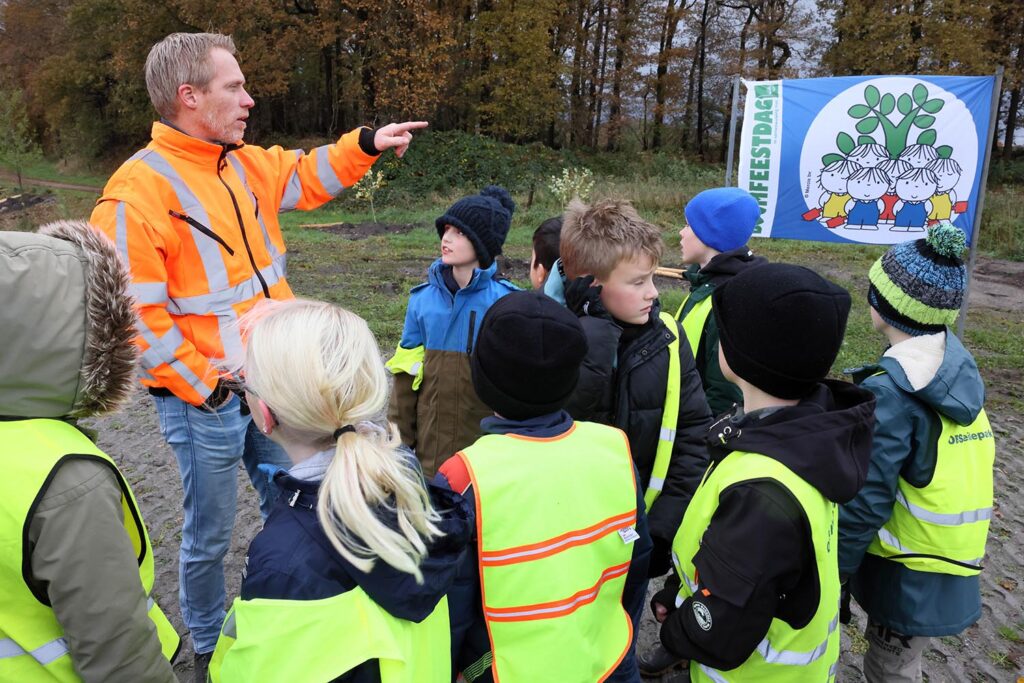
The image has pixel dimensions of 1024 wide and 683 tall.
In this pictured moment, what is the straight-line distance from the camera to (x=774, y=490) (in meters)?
1.57

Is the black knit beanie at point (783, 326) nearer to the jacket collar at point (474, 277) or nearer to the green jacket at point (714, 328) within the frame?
the green jacket at point (714, 328)

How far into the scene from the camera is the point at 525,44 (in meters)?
29.6

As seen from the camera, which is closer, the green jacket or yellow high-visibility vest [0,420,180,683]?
yellow high-visibility vest [0,420,180,683]

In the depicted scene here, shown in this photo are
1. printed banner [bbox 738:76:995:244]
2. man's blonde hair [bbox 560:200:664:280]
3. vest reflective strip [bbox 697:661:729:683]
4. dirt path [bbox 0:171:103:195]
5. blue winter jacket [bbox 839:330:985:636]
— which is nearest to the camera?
vest reflective strip [bbox 697:661:729:683]

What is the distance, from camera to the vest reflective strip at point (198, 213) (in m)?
2.41

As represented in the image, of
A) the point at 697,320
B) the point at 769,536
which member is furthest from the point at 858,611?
the point at 769,536

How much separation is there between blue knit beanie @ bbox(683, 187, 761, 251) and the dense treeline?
2482cm

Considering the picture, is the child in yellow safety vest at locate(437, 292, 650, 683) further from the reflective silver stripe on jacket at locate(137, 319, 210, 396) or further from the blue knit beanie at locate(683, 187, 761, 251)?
the blue knit beanie at locate(683, 187, 761, 251)

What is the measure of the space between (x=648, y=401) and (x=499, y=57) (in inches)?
1217

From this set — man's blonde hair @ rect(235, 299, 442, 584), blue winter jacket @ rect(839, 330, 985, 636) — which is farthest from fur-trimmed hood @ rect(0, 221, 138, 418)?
blue winter jacket @ rect(839, 330, 985, 636)

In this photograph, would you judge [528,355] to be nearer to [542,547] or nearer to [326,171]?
[542,547]

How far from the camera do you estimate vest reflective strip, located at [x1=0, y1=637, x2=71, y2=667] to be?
142 centimetres

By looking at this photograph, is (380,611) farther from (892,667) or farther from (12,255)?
(892,667)

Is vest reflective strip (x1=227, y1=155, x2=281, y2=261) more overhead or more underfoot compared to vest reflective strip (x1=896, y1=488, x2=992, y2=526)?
more overhead
